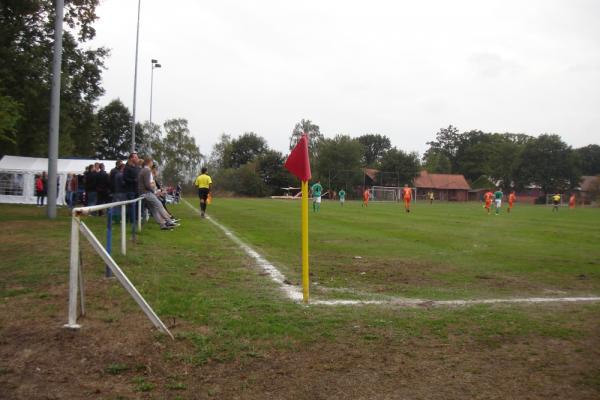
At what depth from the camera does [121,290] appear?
21.5ft

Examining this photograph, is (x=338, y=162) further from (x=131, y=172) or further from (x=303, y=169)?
(x=303, y=169)

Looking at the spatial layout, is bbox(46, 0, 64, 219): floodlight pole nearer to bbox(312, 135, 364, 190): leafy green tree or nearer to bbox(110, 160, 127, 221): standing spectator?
bbox(110, 160, 127, 221): standing spectator

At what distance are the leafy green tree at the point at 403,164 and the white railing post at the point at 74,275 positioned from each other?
83.0 metres

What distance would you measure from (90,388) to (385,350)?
2364 mm

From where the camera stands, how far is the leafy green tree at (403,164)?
8669cm

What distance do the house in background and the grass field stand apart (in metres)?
91.4

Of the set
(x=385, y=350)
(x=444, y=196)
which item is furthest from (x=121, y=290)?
(x=444, y=196)

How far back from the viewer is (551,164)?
3610 inches

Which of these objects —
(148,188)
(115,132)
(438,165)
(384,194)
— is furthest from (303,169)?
(438,165)

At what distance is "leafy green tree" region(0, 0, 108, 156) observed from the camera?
2348 centimetres

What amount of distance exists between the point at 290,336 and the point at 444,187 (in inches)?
3952

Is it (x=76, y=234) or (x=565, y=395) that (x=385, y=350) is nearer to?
(x=565, y=395)

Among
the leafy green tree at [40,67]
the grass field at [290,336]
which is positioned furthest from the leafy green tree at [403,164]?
the grass field at [290,336]

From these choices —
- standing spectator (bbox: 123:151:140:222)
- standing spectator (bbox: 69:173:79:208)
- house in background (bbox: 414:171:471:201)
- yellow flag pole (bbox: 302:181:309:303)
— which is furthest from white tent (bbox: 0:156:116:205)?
house in background (bbox: 414:171:471:201)
